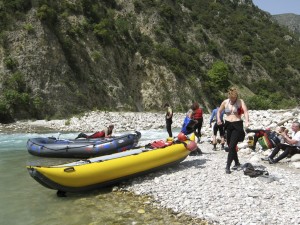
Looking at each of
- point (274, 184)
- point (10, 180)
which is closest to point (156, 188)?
point (274, 184)

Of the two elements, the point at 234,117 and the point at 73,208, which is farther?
the point at 234,117

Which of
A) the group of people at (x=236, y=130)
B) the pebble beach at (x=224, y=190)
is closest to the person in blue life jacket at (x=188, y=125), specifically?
the pebble beach at (x=224, y=190)

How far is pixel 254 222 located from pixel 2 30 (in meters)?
27.3

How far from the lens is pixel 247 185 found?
698 cm

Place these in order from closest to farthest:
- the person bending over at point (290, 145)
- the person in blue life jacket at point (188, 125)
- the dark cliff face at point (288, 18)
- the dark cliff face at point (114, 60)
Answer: the person bending over at point (290, 145), the person in blue life jacket at point (188, 125), the dark cliff face at point (114, 60), the dark cliff face at point (288, 18)

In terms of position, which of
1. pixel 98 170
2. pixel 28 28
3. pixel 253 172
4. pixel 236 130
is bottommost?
pixel 253 172

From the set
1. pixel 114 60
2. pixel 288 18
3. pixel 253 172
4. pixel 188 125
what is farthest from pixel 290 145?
pixel 288 18

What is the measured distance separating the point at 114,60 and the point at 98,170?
93.0ft

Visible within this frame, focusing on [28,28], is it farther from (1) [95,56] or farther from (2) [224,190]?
(2) [224,190]

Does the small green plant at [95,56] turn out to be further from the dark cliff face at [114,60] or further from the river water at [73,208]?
the river water at [73,208]

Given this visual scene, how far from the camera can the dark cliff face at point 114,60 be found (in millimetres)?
27188

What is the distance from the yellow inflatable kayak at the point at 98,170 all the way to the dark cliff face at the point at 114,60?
18.5 m

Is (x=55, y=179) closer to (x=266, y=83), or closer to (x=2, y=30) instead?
(x=2, y=30)

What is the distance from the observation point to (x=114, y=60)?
1374 inches
